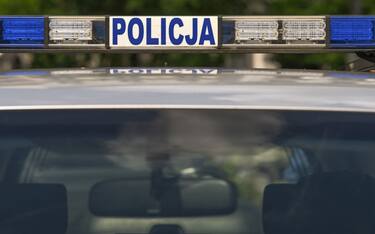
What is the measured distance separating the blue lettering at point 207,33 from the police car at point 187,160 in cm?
92

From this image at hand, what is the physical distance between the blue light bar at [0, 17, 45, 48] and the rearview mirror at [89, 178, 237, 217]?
47.0 inches

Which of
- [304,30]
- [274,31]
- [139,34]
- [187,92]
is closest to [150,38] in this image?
[139,34]

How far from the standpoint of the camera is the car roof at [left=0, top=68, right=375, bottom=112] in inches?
84.8

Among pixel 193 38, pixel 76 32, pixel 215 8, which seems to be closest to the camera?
pixel 193 38

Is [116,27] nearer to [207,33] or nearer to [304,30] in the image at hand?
[207,33]

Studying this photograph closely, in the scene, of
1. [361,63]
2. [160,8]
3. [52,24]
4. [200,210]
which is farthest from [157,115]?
[160,8]

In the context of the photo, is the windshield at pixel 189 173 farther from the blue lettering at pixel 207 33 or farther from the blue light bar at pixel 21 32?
the blue light bar at pixel 21 32

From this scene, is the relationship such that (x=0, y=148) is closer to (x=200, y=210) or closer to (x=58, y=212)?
(x=58, y=212)

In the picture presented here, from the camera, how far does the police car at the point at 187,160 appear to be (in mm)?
2143

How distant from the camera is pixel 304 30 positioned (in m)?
3.20

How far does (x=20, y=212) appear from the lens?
215 centimetres

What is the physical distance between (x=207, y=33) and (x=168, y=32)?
0.14 metres

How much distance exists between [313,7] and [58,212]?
10.1m

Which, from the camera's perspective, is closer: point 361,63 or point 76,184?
point 76,184
